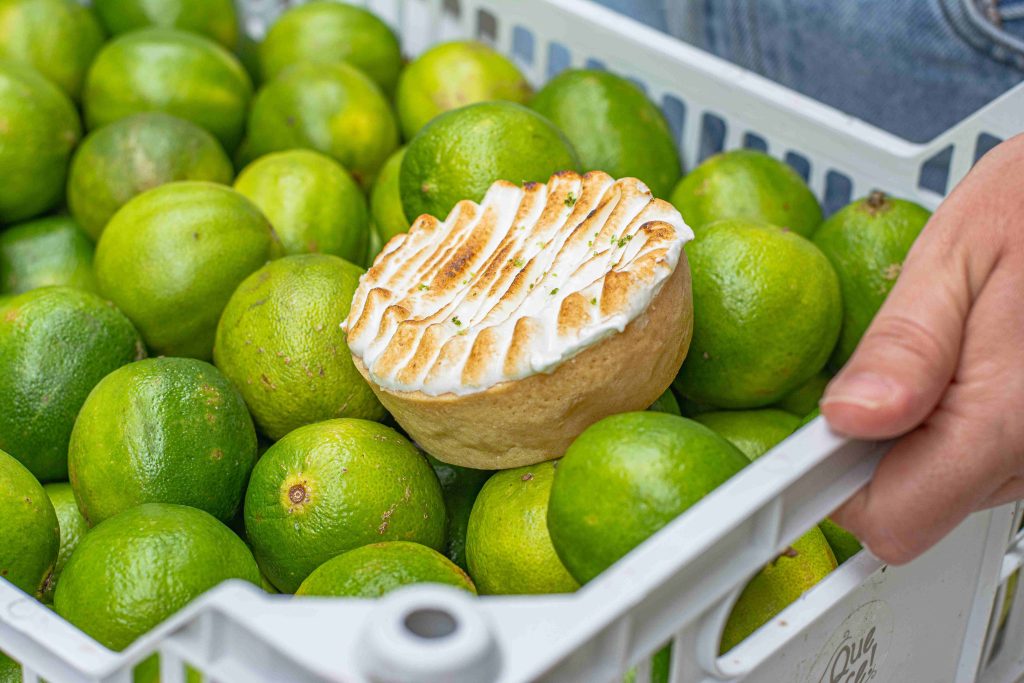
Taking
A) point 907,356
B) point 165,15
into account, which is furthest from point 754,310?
point 165,15

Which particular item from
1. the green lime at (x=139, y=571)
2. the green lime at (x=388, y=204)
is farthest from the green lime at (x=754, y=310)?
the green lime at (x=139, y=571)

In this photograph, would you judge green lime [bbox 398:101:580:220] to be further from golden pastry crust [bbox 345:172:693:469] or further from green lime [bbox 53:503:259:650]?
green lime [bbox 53:503:259:650]

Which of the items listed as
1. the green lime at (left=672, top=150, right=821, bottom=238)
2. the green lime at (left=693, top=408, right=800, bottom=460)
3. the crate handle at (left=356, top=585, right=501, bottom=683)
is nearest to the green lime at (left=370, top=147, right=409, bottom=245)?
the green lime at (left=672, top=150, right=821, bottom=238)

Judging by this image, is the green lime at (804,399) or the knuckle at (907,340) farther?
the green lime at (804,399)

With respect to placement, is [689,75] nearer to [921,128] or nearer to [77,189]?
[921,128]

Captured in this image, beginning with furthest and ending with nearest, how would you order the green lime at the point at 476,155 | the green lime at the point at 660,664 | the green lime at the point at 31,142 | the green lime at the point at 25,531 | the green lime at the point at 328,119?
the green lime at the point at 328,119 < the green lime at the point at 31,142 < the green lime at the point at 476,155 < the green lime at the point at 25,531 < the green lime at the point at 660,664

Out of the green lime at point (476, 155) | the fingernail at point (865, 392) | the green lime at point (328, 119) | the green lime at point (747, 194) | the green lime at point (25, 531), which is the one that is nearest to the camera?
the fingernail at point (865, 392)

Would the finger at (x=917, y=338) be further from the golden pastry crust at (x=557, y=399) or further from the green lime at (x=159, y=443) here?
the green lime at (x=159, y=443)

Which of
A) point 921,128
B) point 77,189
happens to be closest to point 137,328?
point 77,189
